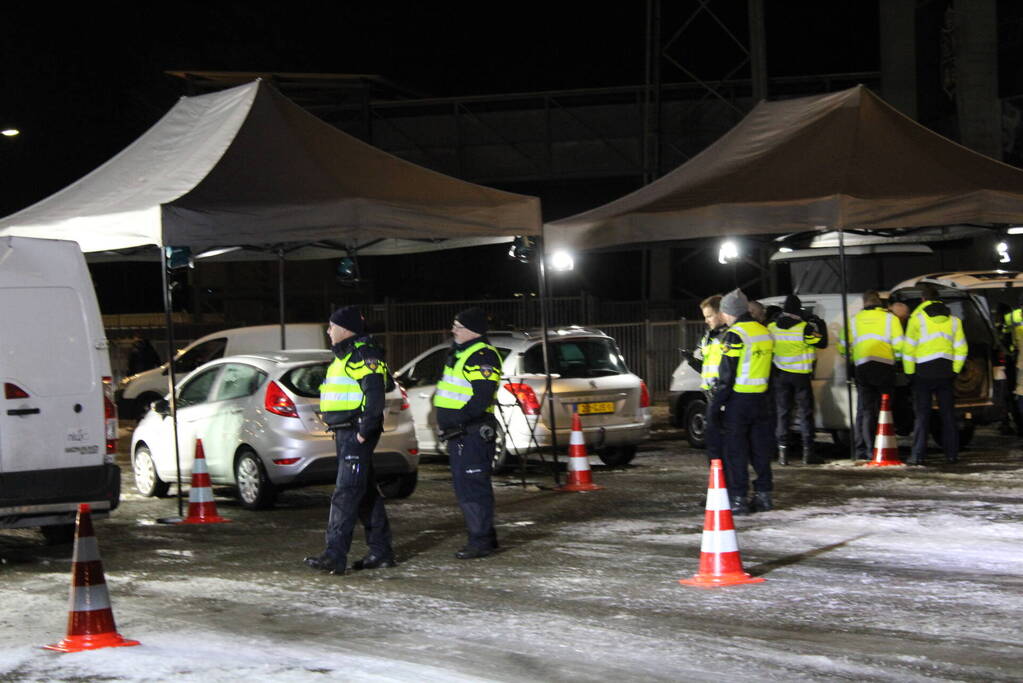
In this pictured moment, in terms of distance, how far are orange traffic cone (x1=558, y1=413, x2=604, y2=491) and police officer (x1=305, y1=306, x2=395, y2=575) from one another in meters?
4.63

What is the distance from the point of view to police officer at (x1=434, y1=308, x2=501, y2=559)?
10.3m

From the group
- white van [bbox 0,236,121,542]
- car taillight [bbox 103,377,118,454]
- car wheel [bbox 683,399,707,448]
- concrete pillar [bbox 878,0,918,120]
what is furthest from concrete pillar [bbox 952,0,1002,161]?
white van [bbox 0,236,121,542]

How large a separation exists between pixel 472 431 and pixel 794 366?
259 inches

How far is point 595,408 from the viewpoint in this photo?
53.0ft

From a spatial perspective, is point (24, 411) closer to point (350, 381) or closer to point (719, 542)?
point (350, 381)

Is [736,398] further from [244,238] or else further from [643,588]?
[244,238]

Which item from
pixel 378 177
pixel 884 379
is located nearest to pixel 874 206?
pixel 884 379

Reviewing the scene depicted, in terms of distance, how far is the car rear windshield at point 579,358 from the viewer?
16.2m

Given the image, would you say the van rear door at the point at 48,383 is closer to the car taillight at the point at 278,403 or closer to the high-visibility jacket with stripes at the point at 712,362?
the car taillight at the point at 278,403

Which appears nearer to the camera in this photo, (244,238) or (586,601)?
(586,601)

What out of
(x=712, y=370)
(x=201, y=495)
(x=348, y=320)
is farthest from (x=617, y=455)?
(x=348, y=320)

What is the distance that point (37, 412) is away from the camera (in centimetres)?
1068

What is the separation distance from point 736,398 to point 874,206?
3.96 metres

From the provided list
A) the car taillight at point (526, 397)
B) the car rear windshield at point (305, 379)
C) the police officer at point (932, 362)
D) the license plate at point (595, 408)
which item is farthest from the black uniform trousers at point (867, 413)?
the car rear windshield at point (305, 379)
